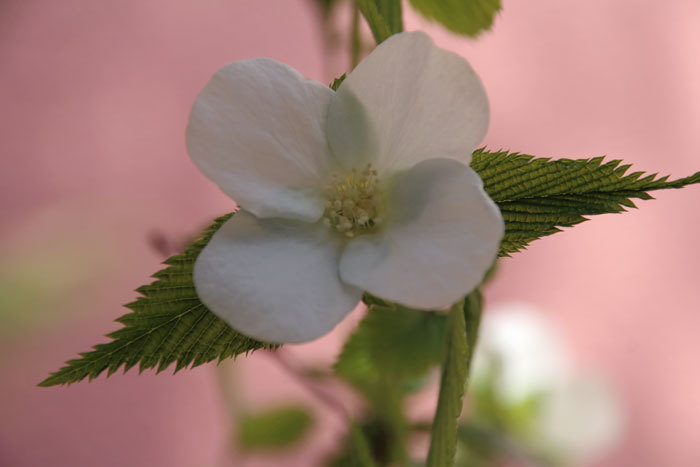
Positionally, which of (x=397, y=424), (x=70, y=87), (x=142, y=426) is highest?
(x=70, y=87)

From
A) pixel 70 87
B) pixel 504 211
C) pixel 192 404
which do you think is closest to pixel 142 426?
pixel 192 404

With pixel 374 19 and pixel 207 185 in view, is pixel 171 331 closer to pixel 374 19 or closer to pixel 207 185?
pixel 374 19

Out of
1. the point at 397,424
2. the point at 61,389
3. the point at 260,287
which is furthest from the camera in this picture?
the point at 61,389

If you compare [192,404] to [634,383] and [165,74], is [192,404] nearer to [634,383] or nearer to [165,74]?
[165,74]

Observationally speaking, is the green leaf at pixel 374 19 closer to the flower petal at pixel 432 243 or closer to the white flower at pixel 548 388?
the flower petal at pixel 432 243

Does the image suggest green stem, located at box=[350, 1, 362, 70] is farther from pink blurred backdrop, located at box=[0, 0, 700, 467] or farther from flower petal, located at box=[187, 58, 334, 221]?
pink blurred backdrop, located at box=[0, 0, 700, 467]

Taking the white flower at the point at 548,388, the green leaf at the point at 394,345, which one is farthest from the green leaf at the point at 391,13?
the white flower at the point at 548,388
